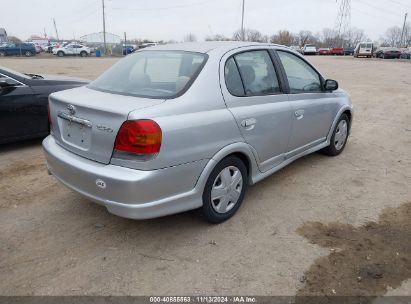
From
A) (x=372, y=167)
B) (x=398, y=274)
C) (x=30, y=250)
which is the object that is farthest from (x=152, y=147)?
(x=372, y=167)

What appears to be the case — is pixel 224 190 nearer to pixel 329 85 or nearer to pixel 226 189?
pixel 226 189

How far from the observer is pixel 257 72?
146 inches

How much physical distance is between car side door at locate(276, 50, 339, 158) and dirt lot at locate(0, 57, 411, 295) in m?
0.55

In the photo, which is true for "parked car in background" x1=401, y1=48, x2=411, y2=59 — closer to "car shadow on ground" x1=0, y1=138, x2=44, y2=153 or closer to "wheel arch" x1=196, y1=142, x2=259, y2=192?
"car shadow on ground" x1=0, y1=138, x2=44, y2=153

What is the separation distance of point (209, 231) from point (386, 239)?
1.62 m

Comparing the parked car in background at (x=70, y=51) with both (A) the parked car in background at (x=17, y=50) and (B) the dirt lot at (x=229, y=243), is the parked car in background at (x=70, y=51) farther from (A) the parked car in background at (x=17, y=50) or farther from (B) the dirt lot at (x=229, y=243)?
(B) the dirt lot at (x=229, y=243)

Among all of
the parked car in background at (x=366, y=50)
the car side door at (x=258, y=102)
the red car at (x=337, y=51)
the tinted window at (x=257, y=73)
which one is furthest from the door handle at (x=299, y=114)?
the red car at (x=337, y=51)

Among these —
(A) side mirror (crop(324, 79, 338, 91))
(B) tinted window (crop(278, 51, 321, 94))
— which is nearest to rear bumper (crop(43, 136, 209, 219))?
(B) tinted window (crop(278, 51, 321, 94))

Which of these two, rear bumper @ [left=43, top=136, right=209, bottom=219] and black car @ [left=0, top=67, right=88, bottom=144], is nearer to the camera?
rear bumper @ [left=43, top=136, right=209, bottom=219]

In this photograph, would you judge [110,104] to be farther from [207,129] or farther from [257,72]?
[257,72]

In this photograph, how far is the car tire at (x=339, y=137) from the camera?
529 centimetres

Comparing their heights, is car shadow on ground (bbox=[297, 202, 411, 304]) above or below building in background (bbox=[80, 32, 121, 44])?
below

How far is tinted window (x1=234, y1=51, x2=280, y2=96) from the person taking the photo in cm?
353

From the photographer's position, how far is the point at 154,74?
343 cm
